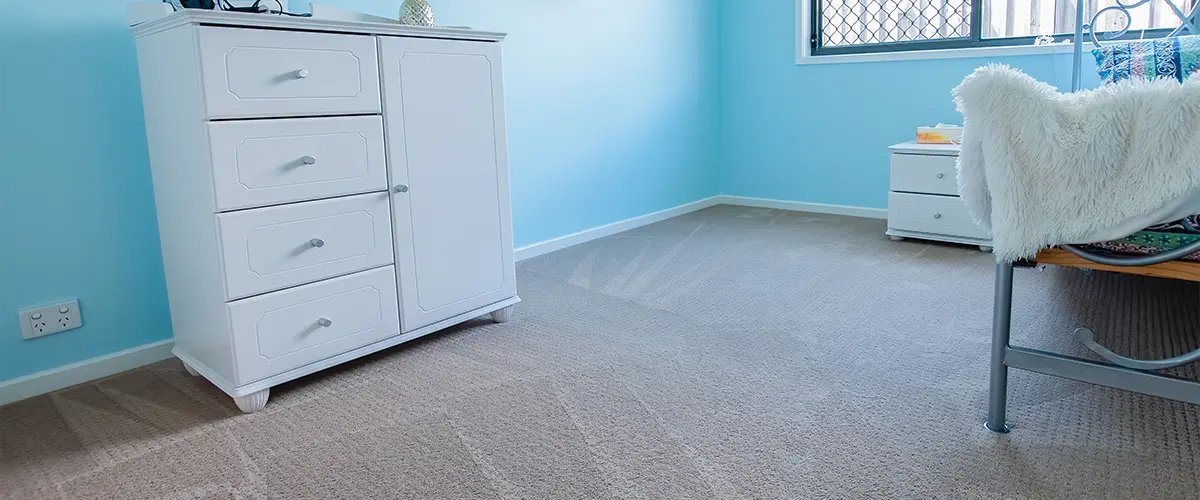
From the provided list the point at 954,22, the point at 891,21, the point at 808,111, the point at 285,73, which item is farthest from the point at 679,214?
the point at 285,73

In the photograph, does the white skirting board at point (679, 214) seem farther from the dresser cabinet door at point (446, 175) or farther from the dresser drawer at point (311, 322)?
the dresser drawer at point (311, 322)

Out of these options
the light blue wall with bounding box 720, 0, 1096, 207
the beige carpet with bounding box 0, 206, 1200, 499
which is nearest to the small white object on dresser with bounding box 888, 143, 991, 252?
the light blue wall with bounding box 720, 0, 1096, 207

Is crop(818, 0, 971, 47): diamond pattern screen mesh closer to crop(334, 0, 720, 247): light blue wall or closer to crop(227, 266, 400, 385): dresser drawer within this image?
crop(334, 0, 720, 247): light blue wall

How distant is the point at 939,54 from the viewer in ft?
12.0

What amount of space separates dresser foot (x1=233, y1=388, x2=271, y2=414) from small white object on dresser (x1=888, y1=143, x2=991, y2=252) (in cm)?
264

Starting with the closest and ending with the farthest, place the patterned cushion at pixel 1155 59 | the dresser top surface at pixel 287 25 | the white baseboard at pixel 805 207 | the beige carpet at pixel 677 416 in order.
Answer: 1. the beige carpet at pixel 677 416
2. the dresser top surface at pixel 287 25
3. the patterned cushion at pixel 1155 59
4. the white baseboard at pixel 805 207

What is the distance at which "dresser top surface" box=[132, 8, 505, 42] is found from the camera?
166 cm

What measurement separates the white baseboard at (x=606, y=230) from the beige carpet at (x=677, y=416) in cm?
75

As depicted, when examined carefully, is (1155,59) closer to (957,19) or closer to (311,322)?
(957,19)

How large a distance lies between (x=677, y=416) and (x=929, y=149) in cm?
213

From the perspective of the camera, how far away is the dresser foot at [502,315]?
8.02 feet

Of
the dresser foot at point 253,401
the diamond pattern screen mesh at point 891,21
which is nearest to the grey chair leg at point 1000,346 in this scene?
the dresser foot at point 253,401

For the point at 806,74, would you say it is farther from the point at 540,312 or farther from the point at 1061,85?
the point at 540,312

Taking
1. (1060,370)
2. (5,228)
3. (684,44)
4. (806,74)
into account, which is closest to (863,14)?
(806,74)
